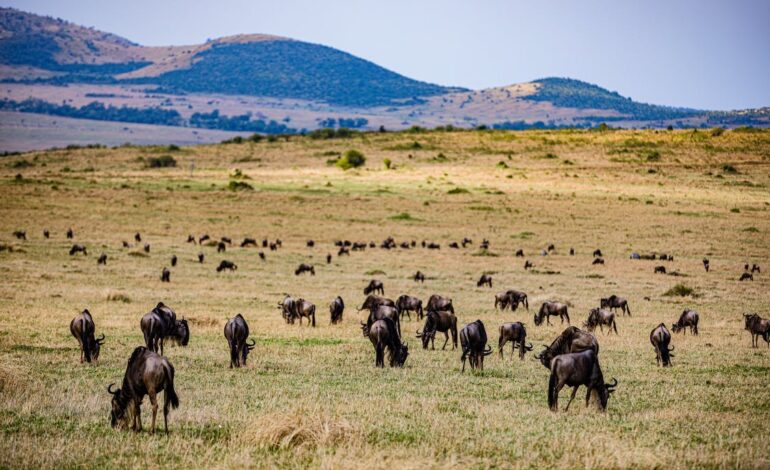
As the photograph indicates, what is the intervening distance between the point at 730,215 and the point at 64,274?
55631 mm

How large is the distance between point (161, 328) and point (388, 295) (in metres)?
16.2

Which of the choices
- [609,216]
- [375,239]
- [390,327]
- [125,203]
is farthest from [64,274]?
[609,216]

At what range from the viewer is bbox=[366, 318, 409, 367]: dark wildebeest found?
59.1 feet

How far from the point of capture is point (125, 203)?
71.6m

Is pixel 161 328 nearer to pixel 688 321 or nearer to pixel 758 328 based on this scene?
pixel 688 321

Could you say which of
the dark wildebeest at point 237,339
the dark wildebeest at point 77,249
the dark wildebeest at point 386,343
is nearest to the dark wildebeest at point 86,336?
the dark wildebeest at point 237,339

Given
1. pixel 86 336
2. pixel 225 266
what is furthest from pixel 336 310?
pixel 225 266

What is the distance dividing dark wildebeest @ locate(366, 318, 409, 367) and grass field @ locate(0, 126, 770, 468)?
0.38 m

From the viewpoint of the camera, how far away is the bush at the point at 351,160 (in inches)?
4260

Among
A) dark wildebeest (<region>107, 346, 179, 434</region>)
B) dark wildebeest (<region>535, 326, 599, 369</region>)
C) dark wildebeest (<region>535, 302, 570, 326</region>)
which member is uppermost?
dark wildebeest (<region>107, 346, 179, 434</region>)

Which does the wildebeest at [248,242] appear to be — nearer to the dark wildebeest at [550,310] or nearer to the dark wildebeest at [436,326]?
the dark wildebeest at [550,310]

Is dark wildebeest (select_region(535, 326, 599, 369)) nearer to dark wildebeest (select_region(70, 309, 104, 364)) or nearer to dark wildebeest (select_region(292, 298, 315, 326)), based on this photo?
dark wildebeest (select_region(70, 309, 104, 364))

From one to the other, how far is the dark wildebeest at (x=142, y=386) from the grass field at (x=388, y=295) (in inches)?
16.3

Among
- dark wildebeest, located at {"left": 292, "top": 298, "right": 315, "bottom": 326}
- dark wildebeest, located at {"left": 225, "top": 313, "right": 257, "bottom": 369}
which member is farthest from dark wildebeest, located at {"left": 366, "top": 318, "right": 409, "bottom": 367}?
dark wildebeest, located at {"left": 292, "top": 298, "right": 315, "bottom": 326}
